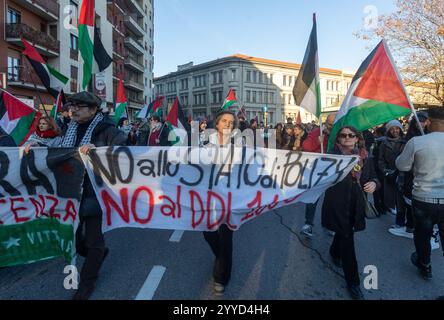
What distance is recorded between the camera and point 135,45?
153 ft

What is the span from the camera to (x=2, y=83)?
6359mm

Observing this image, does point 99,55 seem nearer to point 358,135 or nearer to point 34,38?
point 358,135

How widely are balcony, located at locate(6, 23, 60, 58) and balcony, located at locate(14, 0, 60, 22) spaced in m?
1.73

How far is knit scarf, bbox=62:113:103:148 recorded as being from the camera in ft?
10.3

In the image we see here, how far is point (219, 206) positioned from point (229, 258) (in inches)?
20.7

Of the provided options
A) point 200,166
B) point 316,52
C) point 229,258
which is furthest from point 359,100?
point 229,258

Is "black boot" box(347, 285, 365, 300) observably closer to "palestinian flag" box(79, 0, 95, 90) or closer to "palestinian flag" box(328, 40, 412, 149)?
"palestinian flag" box(328, 40, 412, 149)

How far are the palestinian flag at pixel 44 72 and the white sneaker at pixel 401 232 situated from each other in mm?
6301

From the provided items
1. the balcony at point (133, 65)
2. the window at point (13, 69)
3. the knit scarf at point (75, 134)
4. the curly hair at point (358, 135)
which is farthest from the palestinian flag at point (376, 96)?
the balcony at point (133, 65)

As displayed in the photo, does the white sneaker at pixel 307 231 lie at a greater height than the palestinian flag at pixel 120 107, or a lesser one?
lesser

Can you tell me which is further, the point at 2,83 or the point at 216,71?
the point at 216,71

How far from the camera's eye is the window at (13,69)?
20881 millimetres

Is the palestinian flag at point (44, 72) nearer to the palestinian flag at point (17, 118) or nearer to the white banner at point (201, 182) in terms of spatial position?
the palestinian flag at point (17, 118)
